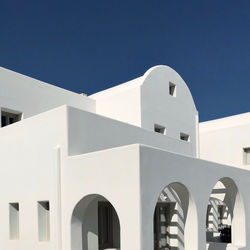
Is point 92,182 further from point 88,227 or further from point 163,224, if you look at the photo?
point 163,224

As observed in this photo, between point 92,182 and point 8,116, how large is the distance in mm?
6362

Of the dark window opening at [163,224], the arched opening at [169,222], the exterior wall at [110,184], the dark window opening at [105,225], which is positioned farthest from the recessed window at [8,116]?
the dark window opening at [163,224]

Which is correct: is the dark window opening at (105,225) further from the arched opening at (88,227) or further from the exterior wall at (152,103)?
the exterior wall at (152,103)

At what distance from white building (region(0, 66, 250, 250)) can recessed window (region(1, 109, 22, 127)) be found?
4 centimetres

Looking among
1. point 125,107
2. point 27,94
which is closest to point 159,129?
point 125,107

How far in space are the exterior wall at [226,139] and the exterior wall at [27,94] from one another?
1188 centimetres

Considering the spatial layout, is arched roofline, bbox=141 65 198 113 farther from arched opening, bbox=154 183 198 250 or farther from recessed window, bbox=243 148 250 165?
arched opening, bbox=154 183 198 250

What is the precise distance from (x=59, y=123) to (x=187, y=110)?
11.7 meters

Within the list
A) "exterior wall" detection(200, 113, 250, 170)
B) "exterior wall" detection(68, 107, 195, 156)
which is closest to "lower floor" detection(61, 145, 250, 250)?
"exterior wall" detection(68, 107, 195, 156)

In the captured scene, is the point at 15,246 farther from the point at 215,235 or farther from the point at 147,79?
the point at 215,235

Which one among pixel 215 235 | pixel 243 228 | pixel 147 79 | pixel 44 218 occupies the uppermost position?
pixel 147 79

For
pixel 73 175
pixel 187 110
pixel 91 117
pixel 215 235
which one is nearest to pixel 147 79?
pixel 187 110

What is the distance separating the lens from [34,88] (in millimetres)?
13602

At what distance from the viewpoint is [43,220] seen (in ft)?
31.2
